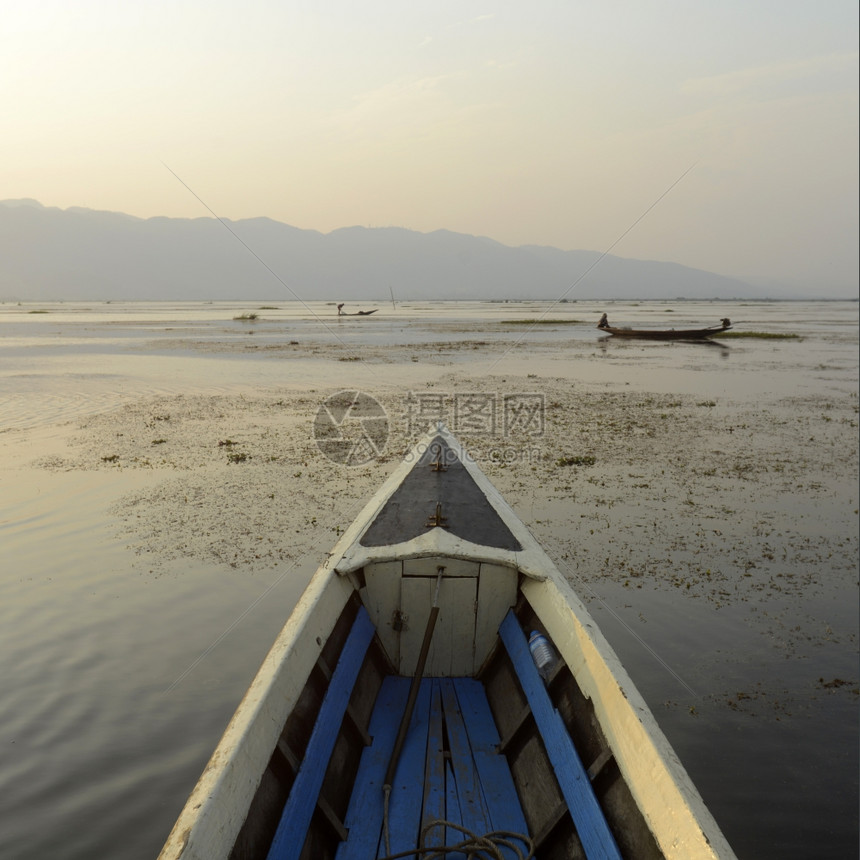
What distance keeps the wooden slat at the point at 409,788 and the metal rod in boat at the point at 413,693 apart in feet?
0.23

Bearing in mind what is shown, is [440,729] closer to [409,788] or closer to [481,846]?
[409,788]

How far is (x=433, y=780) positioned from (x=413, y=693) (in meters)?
0.56

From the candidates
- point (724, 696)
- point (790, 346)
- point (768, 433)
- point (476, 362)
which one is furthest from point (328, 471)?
point (790, 346)

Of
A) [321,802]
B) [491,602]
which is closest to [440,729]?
[491,602]

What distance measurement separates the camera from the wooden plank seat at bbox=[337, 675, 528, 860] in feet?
11.0

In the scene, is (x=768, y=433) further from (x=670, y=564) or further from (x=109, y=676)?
(x=109, y=676)

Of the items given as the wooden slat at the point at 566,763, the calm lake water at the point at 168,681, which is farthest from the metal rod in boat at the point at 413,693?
the calm lake water at the point at 168,681

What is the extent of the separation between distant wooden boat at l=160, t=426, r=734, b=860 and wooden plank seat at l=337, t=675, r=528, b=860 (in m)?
0.01

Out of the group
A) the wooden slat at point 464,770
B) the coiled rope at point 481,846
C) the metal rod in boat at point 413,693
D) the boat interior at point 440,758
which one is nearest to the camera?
the boat interior at point 440,758

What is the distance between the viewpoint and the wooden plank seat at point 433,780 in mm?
3344

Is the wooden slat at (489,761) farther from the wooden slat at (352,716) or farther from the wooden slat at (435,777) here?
the wooden slat at (352,716)

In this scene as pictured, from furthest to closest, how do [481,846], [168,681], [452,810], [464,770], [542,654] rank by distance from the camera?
[168,681] → [542,654] → [464,770] → [452,810] → [481,846]

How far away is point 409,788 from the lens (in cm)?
371

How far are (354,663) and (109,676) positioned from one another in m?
2.53
